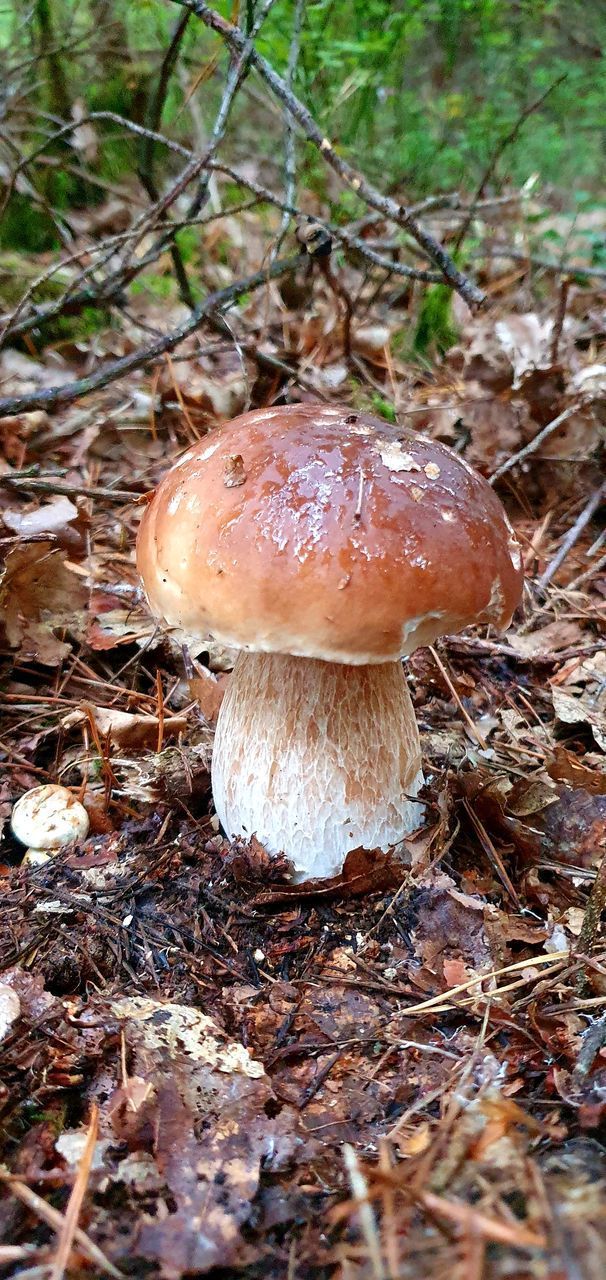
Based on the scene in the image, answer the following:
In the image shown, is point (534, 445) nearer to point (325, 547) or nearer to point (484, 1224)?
point (325, 547)

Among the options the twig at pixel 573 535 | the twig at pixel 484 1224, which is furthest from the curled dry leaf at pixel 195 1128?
the twig at pixel 573 535

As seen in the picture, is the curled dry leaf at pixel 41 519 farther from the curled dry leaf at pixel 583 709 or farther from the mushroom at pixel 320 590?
the curled dry leaf at pixel 583 709

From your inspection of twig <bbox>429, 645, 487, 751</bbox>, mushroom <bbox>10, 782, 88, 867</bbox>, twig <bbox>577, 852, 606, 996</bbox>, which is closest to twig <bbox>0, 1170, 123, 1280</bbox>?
mushroom <bbox>10, 782, 88, 867</bbox>

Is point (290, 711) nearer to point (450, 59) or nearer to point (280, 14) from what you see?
point (280, 14)

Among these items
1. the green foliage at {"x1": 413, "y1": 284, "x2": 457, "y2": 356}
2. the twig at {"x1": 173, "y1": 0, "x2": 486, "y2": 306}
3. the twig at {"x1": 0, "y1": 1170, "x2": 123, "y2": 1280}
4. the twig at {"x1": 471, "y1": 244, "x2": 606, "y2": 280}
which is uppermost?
the twig at {"x1": 173, "y1": 0, "x2": 486, "y2": 306}

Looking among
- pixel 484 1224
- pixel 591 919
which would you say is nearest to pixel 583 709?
pixel 591 919

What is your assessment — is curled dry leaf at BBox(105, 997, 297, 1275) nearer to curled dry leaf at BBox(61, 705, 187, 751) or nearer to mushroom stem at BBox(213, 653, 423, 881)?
mushroom stem at BBox(213, 653, 423, 881)

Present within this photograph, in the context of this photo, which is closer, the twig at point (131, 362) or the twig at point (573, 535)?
the twig at point (131, 362)
